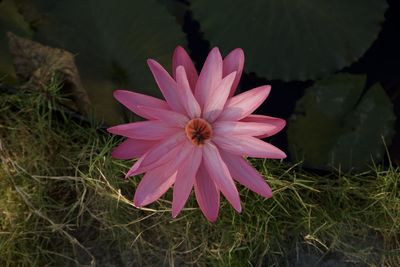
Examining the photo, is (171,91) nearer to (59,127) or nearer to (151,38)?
(151,38)

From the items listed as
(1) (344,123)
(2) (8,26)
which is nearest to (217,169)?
(1) (344,123)

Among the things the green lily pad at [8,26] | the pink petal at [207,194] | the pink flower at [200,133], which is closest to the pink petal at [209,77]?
the pink flower at [200,133]

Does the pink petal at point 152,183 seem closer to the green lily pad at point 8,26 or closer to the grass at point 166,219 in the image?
the grass at point 166,219

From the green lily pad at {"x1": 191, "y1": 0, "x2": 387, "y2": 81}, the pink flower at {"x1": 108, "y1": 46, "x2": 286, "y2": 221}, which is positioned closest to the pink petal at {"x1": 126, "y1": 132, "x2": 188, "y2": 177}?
the pink flower at {"x1": 108, "y1": 46, "x2": 286, "y2": 221}

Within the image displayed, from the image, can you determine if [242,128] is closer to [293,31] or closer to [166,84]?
[166,84]

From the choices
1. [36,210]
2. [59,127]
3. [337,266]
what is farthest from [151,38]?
[337,266]

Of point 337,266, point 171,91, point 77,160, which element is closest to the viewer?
point 171,91

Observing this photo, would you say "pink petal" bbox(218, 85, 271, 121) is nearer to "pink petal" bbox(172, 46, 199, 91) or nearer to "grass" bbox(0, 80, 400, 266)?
"pink petal" bbox(172, 46, 199, 91)
